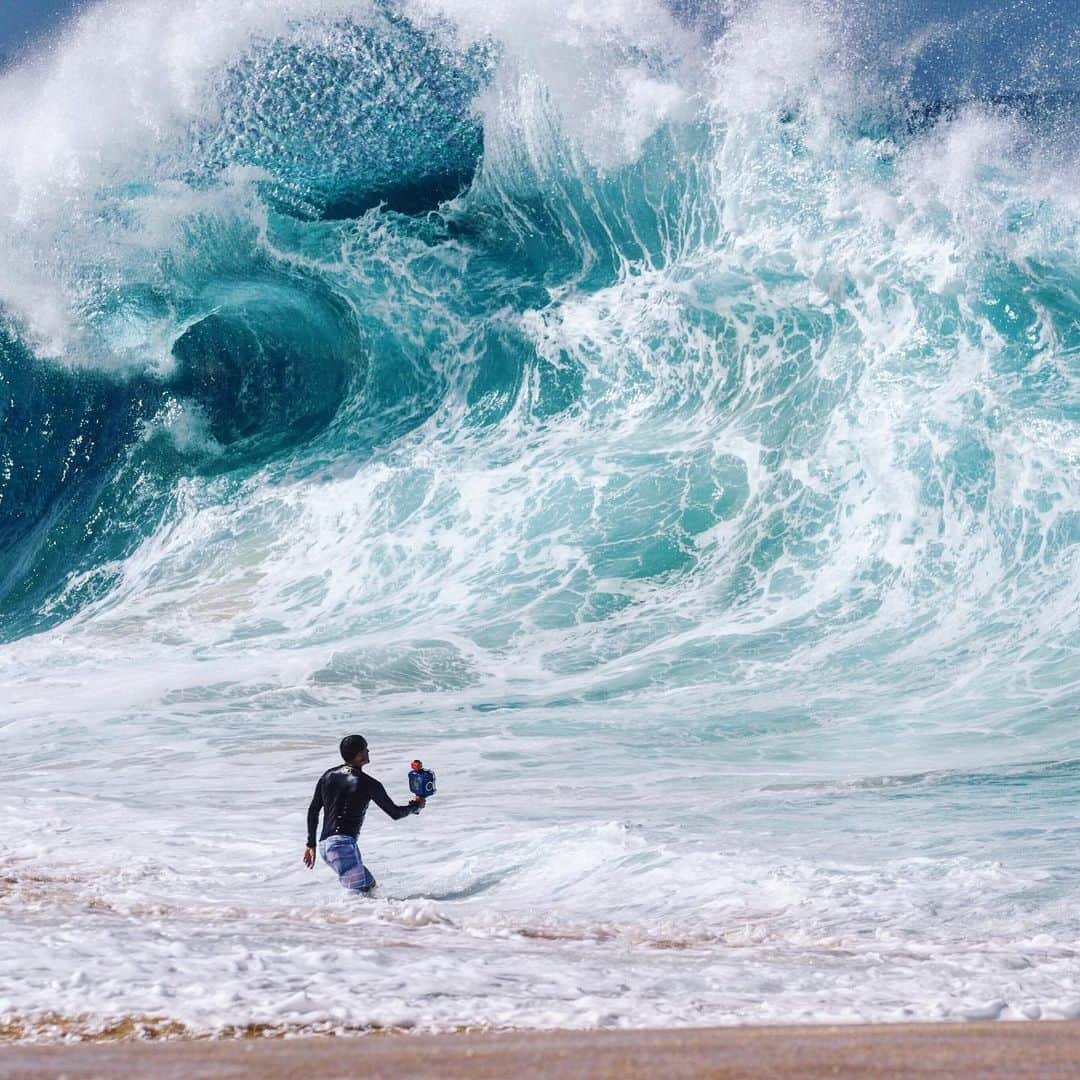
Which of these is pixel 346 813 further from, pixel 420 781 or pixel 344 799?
pixel 420 781

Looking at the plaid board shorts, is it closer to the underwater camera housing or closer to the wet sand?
the underwater camera housing

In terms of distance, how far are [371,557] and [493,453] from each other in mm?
2218

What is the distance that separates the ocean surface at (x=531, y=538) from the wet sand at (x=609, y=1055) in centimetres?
32

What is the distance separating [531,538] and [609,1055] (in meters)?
10.2

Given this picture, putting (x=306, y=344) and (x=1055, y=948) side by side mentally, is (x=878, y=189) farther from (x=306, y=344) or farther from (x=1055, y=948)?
(x=1055, y=948)

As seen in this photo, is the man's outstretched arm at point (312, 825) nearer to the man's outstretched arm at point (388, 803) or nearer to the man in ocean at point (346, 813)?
the man in ocean at point (346, 813)

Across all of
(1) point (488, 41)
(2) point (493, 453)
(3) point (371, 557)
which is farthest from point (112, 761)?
(1) point (488, 41)

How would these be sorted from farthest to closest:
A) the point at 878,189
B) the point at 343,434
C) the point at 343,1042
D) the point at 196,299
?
the point at 196,299 < the point at 343,434 < the point at 878,189 < the point at 343,1042

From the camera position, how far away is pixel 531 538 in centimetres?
1279

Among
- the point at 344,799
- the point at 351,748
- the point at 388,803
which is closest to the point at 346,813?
the point at 344,799

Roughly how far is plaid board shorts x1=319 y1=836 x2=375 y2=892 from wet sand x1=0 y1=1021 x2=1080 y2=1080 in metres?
2.33

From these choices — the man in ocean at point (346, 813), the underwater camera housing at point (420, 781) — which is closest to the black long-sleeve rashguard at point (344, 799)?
the man in ocean at point (346, 813)

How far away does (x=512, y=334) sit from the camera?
15.2 metres

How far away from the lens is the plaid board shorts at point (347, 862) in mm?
5273
